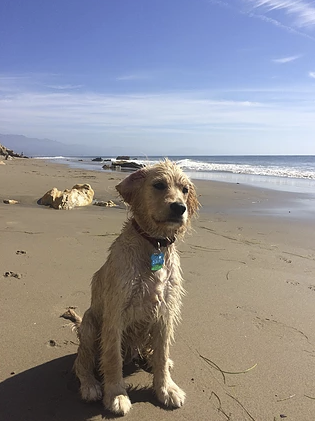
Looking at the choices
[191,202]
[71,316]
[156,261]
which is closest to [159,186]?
[191,202]

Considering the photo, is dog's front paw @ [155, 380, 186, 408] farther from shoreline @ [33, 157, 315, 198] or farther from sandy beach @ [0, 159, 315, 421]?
shoreline @ [33, 157, 315, 198]

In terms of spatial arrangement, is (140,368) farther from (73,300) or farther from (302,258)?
(302,258)

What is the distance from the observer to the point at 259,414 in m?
2.90

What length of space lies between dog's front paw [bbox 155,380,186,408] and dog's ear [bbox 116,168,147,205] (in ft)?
5.06

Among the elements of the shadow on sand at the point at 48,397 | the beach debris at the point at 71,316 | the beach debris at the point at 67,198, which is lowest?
the shadow on sand at the point at 48,397

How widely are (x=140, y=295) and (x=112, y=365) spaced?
60 cm

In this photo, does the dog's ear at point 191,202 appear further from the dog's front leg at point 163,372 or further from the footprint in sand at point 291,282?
the footprint in sand at point 291,282

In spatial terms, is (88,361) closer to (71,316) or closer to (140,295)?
(140,295)

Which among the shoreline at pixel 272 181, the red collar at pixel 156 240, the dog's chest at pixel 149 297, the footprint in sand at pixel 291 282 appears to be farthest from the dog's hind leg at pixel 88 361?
the shoreline at pixel 272 181

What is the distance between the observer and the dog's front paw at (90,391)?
2994 millimetres

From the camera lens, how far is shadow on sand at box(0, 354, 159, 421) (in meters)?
2.77

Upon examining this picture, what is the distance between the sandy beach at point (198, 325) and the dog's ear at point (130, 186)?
997 millimetres

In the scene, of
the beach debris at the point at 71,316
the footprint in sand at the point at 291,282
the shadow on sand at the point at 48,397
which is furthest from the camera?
the footprint in sand at the point at 291,282

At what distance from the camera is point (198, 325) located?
4145mm
